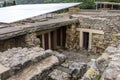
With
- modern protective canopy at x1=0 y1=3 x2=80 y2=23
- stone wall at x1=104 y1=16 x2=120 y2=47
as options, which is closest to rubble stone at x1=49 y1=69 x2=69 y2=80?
modern protective canopy at x1=0 y1=3 x2=80 y2=23

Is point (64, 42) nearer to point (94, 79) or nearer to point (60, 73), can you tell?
point (60, 73)

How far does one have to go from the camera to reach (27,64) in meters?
3.55

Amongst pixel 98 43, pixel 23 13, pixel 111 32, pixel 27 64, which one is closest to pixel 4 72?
pixel 27 64

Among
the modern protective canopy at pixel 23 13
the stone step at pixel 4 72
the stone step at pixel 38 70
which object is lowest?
the stone step at pixel 38 70

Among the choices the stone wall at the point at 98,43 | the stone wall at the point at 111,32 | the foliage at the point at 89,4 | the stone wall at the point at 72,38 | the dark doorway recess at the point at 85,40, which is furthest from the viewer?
the foliage at the point at 89,4

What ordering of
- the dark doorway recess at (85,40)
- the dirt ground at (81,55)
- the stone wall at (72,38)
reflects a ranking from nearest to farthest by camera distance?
1. the dirt ground at (81,55)
2. the dark doorway recess at (85,40)
3. the stone wall at (72,38)

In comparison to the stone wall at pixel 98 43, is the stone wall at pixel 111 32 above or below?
above

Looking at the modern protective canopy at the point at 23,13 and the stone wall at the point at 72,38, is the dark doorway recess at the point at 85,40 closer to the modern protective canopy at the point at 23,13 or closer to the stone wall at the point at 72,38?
the stone wall at the point at 72,38

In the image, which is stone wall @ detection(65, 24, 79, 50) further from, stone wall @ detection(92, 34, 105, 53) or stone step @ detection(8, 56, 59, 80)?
stone step @ detection(8, 56, 59, 80)

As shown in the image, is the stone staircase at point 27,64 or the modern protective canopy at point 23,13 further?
the modern protective canopy at point 23,13

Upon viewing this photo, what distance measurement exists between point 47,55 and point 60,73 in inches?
23.5

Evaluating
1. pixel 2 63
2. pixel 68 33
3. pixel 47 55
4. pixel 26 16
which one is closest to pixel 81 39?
pixel 68 33

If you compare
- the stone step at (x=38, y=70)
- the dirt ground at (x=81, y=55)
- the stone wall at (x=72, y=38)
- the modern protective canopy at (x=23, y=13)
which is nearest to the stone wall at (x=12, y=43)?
the modern protective canopy at (x=23, y=13)

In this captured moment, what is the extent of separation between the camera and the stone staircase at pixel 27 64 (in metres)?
3.22
